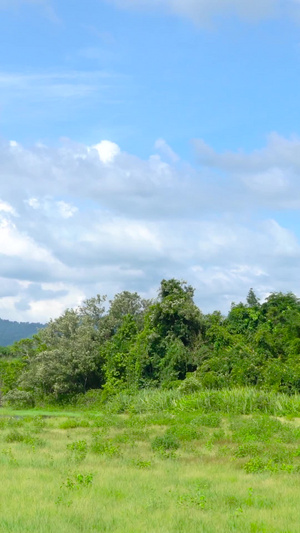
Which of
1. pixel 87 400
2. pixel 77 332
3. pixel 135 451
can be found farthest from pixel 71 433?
→ pixel 77 332

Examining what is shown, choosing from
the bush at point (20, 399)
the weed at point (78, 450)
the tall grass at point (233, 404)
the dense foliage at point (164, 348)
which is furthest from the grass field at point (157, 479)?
the bush at point (20, 399)

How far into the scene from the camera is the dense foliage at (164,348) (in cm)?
3431

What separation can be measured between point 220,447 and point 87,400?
88.8 feet

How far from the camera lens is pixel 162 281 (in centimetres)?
4072

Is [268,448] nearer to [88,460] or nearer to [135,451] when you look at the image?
[135,451]

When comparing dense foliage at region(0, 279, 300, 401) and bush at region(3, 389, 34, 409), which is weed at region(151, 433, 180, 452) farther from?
bush at region(3, 389, 34, 409)

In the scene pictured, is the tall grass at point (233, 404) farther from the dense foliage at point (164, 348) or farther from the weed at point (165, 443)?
the weed at point (165, 443)

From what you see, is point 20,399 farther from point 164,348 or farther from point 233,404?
point 233,404

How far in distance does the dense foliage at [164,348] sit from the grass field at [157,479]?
10.8m

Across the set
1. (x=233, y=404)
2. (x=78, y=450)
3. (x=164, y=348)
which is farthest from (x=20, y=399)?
(x=78, y=450)

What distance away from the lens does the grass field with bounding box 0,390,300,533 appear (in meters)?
9.23

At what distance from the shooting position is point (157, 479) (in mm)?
12586

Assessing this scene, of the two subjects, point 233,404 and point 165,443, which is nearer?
point 165,443

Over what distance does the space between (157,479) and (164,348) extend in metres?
26.6
